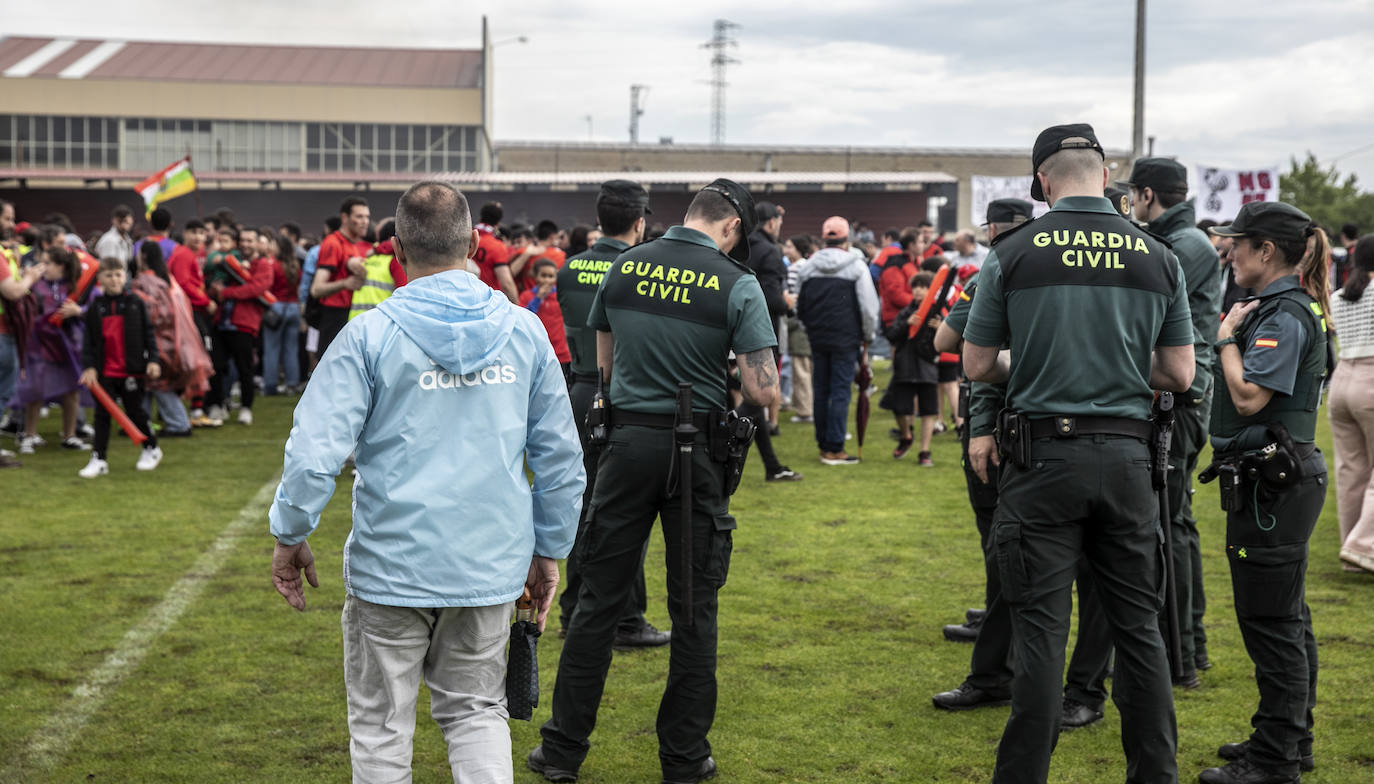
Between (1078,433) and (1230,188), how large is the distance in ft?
62.1

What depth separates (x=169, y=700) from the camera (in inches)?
205

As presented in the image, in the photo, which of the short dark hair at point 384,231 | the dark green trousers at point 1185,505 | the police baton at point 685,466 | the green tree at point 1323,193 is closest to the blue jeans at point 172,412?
the short dark hair at point 384,231

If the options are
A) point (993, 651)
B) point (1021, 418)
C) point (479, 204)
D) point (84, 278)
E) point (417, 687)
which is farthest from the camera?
point (479, 204)

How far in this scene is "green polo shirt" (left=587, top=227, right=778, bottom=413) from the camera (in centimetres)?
433

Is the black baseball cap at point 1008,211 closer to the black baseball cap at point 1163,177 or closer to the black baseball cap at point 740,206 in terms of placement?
the black baseball cap at point 1163,177

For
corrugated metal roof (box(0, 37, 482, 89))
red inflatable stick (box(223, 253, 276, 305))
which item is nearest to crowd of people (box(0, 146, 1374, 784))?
red inflatable stick (box(223, 253, 276, 305))

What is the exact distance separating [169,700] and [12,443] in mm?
8928

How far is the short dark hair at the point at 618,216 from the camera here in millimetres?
5637

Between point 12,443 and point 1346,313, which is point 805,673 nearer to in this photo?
point 1346,313

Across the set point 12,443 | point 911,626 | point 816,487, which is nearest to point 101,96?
point 12,443

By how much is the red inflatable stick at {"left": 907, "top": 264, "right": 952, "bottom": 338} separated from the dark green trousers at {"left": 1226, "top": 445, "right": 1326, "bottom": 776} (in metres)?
6.11

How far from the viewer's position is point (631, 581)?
450cm

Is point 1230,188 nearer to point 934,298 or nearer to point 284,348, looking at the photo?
point 934,298

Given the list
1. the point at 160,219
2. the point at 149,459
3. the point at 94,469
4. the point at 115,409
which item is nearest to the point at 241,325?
the point at 160,219
